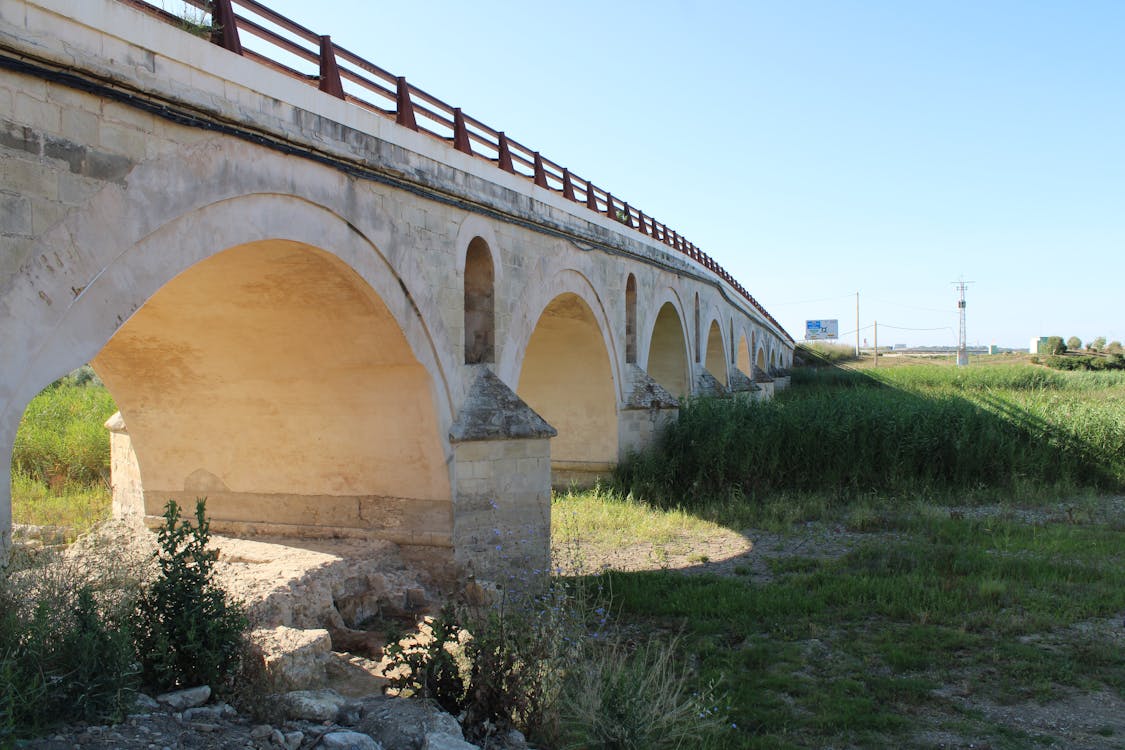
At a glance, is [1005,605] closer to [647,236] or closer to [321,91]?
[321,91]

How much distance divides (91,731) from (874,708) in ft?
16.0

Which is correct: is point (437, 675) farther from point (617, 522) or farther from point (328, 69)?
point (617, 522)

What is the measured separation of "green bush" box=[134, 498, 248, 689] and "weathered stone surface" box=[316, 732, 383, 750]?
681mm

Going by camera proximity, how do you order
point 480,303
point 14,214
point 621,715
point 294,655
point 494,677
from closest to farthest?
point 14,214 → point 621,715 → point 494,677 → point 294,655 → point 480,303

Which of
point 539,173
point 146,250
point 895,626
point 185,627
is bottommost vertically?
point 895,626

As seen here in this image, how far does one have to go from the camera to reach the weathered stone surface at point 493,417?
873 cm

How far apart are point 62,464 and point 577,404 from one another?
8.30m

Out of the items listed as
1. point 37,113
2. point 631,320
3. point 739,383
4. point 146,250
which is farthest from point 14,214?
point 739,383

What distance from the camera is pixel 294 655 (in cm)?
526

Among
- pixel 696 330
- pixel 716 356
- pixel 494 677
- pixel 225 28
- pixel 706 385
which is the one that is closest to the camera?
pixel 494 677

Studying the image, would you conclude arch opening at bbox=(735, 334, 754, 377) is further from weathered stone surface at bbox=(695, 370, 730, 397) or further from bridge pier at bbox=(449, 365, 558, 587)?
bridge pier at bbox=(449, 365, 558, 587)

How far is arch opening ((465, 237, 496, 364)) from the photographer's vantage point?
945cm

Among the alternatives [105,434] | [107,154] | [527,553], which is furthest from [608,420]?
[107,154]

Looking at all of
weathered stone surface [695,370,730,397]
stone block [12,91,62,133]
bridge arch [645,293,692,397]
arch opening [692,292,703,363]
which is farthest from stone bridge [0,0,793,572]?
arch opening [692,292,703,363]
